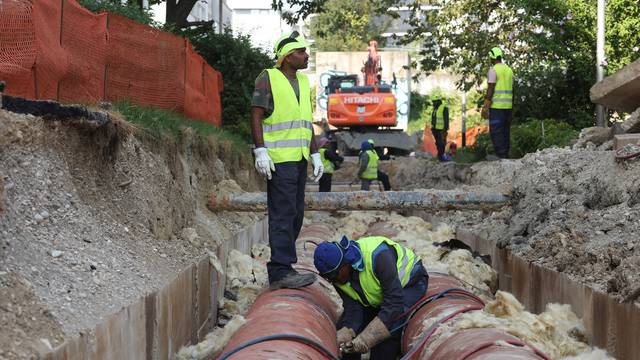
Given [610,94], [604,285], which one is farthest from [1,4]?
[610,94]

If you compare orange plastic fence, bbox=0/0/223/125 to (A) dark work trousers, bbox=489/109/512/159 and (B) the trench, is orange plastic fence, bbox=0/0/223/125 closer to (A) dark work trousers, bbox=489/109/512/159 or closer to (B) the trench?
(B) the trench

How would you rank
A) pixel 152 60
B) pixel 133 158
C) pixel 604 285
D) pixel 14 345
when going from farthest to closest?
pixel 152 60 < pixel 133 158 < pixel 604 285 < pixel 14 345

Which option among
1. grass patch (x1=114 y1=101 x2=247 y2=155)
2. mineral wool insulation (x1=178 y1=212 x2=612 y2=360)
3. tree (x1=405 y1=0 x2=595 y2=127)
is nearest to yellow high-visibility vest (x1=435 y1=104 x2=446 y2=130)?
tree (x1=405 y1=0 x2=595 y2=127)

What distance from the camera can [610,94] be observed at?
9953mm

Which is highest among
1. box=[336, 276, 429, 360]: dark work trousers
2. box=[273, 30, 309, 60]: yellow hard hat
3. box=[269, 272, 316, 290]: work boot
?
box=[273, 30, 309, 60]: yellow hard hat

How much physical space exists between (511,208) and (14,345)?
6784 mm

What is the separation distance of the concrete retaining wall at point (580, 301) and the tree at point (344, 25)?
4671 cm

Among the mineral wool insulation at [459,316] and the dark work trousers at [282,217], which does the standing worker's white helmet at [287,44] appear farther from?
the mineral wool insulation at [459,316]

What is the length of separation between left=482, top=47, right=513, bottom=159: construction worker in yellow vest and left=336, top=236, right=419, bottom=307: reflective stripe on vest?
7660 mm

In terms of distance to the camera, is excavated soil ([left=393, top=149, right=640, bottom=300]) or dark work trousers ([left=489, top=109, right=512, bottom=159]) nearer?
excavated soil ([left=393, top=149, right=640, bottom=300])

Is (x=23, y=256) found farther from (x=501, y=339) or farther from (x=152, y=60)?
(x=152, y=60)

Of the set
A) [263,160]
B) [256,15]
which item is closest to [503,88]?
[263,160]

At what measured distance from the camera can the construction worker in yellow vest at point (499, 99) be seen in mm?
12820

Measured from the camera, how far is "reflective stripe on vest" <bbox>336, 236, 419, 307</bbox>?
5.46m
